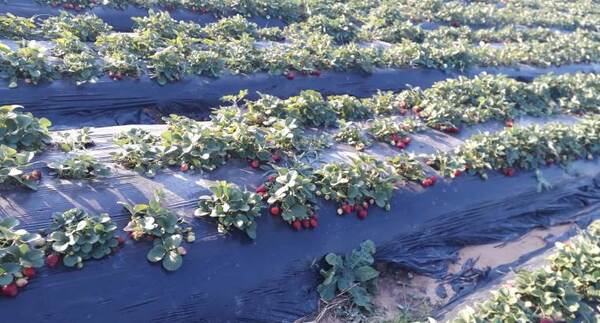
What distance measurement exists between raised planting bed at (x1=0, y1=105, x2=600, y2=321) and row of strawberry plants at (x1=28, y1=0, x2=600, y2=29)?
4856 millimetres

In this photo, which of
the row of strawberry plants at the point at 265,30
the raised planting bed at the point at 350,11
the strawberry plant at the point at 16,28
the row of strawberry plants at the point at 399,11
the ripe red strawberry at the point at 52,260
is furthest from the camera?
the row of strawberry plants at the point at 399,11

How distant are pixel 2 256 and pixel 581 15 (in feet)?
54.1

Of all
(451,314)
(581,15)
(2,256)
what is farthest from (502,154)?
(581,15)

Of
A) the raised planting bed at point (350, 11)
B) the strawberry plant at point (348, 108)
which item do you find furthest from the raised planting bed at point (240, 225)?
the raised planting bed at point (350, 11)

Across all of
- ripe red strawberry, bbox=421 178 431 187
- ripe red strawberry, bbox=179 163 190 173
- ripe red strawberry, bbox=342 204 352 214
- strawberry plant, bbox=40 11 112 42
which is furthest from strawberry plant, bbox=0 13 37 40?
ripe red strawberry, bbox=421 178 431 187

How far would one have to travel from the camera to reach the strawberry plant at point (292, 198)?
3779 millimetres

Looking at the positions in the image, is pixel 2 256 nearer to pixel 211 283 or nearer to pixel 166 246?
pixel 166 246

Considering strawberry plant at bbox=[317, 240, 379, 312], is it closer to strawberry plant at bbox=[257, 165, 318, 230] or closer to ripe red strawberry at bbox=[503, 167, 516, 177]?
strawberry plant at bbox=[257, 165, 318, 230]

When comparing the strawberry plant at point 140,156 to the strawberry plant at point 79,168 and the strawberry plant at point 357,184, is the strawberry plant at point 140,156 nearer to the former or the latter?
the strawberry plant at point 79,168

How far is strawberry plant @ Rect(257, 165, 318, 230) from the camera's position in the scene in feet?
12.4

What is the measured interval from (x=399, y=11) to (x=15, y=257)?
32.5ft

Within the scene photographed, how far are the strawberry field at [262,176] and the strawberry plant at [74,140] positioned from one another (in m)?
0.03

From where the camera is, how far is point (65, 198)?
338 cm

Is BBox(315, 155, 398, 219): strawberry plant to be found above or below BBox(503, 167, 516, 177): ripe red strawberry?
above
